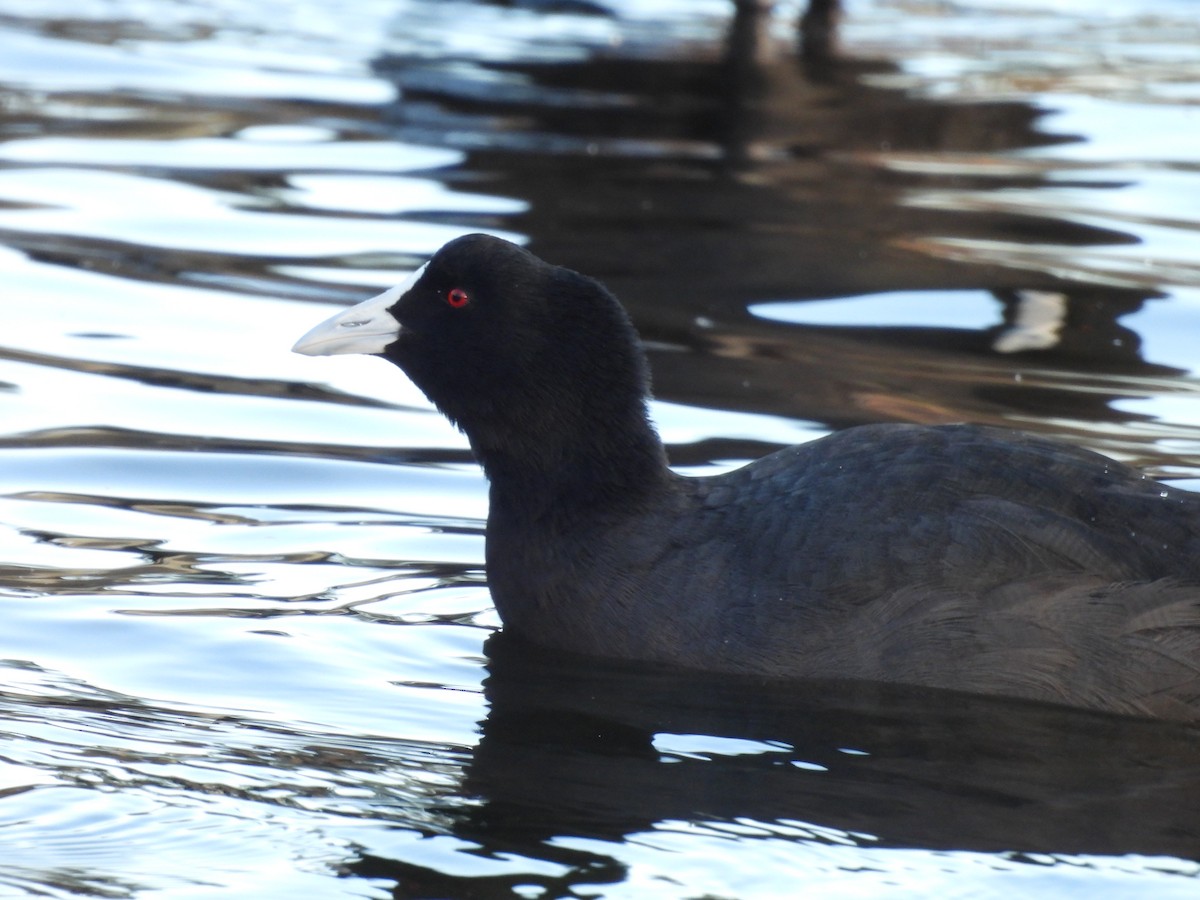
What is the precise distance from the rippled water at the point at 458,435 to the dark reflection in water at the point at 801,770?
0.01 meters

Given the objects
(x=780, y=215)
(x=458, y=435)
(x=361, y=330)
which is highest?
(x=780, y=215)

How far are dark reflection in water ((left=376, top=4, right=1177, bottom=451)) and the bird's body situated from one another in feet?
7.22

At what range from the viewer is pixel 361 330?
5.87 metres

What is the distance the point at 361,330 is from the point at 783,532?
1.40m

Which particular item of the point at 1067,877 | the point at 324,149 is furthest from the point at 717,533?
the point at 324,149

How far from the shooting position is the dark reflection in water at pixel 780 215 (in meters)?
8.40

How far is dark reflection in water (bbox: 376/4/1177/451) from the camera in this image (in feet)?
27.6

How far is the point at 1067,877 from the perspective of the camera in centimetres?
407

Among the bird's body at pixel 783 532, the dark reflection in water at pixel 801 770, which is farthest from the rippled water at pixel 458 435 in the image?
the bird's body at pixel 783 532

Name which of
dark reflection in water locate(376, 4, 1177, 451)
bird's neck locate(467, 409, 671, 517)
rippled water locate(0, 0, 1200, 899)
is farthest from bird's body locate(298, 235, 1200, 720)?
dark reflection in water locate(376, 4, 1177, 451)

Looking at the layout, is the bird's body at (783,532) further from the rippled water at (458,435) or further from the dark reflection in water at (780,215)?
the dark reflection in water at (780,215)

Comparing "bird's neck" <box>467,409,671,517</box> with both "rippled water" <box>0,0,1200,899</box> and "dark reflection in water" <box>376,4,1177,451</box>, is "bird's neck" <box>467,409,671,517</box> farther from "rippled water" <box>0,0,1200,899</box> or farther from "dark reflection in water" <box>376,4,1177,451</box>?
"dark reflection in water" <box>376,4,1177,451</box>

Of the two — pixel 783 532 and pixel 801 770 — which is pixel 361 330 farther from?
pixel 801 770

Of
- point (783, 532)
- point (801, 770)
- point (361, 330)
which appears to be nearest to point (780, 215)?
point (361, 330)
